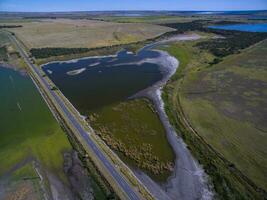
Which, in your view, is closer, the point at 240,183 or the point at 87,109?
the point at 240,183

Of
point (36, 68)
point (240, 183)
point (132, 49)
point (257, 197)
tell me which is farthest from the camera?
point (132, 49)

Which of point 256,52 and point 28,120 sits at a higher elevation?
point 28,120

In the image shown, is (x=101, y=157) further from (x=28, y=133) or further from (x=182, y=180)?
(x=28, y=133)

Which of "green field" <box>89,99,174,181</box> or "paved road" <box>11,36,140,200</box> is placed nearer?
"paved road" <box>11,36,140,200</box>

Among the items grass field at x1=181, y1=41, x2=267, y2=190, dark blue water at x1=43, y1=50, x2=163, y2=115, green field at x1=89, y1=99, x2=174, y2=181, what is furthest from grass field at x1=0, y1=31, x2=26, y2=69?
grass field at x1=181, y1=41, x2=267, y2=190

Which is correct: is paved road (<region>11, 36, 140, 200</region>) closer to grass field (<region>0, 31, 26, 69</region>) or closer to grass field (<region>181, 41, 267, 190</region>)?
grass field (<region>181, 41, 267, 190</region>)

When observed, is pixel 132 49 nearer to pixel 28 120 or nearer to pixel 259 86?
pixel 259 86

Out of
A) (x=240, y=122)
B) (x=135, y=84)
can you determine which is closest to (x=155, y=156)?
(x=240, y=122)
